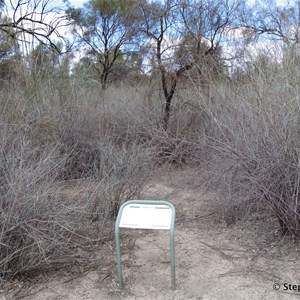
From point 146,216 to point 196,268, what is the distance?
2.84ft

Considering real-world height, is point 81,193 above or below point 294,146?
below

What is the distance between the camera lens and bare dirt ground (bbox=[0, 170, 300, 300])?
279cm

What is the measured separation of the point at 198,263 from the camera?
3.27m

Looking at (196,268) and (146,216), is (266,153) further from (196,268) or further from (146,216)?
(146,216)

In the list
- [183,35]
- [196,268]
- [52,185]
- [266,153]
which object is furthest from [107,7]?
[196,268]

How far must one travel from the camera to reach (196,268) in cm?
318

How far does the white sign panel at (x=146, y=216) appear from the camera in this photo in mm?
2625

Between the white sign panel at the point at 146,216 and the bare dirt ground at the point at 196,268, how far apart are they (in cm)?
60

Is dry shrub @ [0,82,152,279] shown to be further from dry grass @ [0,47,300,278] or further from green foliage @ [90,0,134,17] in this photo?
green foliage @ [90,0,134,17]

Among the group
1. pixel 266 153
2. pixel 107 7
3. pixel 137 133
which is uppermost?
pixel 107 7

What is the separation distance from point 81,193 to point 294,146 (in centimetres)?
240

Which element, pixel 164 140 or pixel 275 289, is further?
pixel 164 140

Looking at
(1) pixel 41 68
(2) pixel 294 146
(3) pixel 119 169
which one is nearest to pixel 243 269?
(2) pixel 294 146

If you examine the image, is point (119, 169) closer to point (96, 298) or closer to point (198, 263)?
point (198, 263)
